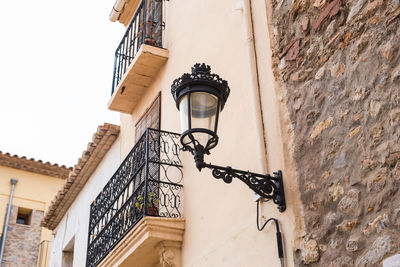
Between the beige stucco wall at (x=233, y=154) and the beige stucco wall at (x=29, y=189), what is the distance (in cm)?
1500

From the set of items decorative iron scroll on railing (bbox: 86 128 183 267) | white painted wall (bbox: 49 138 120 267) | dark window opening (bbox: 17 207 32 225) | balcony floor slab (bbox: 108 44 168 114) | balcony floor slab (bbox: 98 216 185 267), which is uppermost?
dark window opening (bbox: 17 207 32 225)

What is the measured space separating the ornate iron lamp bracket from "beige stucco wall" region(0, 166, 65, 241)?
17.9 metres

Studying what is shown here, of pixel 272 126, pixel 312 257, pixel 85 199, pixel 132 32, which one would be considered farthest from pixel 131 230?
pixel 85 199

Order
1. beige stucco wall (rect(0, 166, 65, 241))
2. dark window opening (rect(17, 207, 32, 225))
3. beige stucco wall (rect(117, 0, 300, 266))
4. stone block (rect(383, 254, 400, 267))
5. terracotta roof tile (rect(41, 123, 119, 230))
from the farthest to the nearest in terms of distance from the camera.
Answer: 1. dark window opening (rect(17, 207, 32, 225))
2. beige stucco wall (rect(0, 166, 65, 241))
3. terracotta roof tile (rect(41, 123, 119, 230))
4. beige stucco wall (rect(117, 0, 300, 266))
5. stone block (rect(383, 254, 400, 267))

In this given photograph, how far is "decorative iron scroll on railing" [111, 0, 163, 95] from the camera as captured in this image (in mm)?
10188

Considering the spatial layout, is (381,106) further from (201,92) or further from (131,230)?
(131,230)

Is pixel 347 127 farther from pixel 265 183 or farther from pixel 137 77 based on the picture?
pixel 137 77

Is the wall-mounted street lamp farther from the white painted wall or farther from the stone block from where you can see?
the white painted wall

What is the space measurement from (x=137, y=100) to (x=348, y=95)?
6353 millimetres

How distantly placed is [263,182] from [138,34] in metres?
5.81

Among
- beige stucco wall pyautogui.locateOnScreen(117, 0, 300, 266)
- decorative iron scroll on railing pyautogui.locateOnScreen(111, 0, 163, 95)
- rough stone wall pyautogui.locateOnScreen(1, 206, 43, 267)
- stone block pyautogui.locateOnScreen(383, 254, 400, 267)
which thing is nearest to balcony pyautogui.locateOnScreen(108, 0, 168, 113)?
decorative iron scroll on railing pyautogui.locateOnScreen(111, 0, 163, 95)

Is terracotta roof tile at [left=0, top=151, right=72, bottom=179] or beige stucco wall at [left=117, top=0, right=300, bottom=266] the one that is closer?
beige stucco wall at [left=117, top=0, right=300, bottom=266]

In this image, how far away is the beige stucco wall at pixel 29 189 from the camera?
72.7 feet

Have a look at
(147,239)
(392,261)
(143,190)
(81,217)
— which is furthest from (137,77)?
(392,261)
